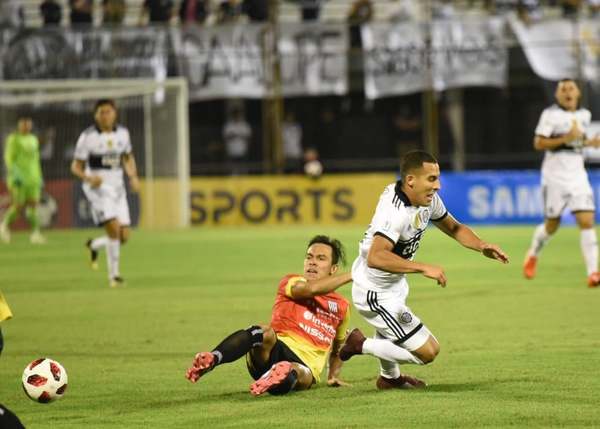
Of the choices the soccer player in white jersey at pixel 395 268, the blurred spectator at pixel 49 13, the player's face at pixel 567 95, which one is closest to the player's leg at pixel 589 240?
the player's face at pixel 567 95

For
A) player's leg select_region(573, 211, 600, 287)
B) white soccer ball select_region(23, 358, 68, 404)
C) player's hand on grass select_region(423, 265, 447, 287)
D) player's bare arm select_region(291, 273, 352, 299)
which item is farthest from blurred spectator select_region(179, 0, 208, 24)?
player's hand on grass select_region(423, 265, 447, 287)

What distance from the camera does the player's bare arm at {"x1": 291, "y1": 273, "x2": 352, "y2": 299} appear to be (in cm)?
777

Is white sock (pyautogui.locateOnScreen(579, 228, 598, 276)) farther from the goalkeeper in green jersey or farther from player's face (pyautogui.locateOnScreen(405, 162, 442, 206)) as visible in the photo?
the goalkeeper in green jersey

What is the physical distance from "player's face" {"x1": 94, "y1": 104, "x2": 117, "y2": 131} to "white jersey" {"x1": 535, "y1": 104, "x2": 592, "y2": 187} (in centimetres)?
510

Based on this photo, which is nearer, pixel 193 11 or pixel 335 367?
pixel 335 367

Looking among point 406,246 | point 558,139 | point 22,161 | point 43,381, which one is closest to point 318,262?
point 406,246

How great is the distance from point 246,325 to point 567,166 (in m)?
5.00

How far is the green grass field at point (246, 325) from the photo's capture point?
7.53 m

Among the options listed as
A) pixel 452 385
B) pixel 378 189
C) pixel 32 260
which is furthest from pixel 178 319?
pixel 378 189

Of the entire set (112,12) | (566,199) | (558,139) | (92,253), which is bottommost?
(92,253)

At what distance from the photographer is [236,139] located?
30.4m

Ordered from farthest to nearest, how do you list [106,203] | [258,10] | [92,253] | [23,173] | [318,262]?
[258,10]
[23,173]
[92,253]
[106,203]
[318,262]

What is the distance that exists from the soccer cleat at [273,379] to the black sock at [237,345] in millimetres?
192

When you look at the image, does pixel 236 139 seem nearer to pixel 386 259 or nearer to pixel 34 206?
pixel 34 206
